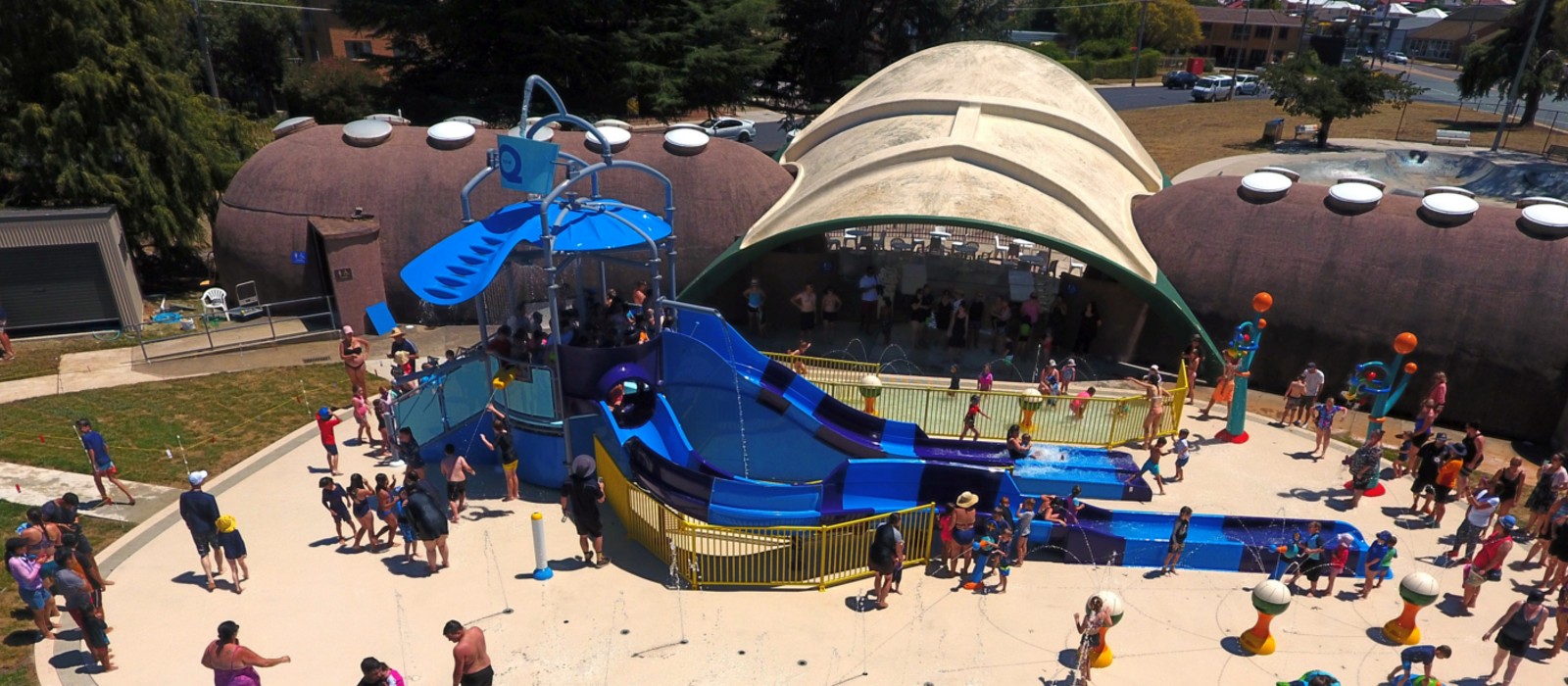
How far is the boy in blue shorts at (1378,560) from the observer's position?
11.4 meters

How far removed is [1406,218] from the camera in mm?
17609

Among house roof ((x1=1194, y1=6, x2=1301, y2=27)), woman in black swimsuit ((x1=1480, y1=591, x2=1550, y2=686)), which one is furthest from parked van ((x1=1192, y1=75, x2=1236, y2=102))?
woman in black swimsuit ((x1=1480, y1=591, x2=1550, y2=686))

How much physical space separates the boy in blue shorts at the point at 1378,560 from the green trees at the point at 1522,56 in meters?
41.6

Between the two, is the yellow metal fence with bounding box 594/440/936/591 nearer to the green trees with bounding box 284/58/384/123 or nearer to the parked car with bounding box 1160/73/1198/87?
the green trees with bounding box 284/58/384/123

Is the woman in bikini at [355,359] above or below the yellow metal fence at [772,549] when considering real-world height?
above

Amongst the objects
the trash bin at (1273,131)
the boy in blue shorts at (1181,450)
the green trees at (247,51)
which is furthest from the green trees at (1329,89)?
the green trees at (247,51)

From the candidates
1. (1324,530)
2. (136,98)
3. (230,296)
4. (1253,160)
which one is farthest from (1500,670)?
(1253,160)

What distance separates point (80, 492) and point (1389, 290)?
21918mm

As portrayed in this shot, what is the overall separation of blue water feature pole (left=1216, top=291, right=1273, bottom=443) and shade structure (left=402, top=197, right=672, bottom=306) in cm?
997

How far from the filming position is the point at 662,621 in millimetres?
10859

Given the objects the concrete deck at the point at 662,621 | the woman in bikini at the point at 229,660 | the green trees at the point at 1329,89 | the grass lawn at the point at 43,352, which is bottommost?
the grass lawn at the point at 43,352

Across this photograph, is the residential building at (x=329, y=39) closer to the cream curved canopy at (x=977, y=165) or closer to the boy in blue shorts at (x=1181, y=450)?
the cream curved canopy at (x=977, y=165)

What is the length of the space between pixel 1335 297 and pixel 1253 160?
81.8 ft

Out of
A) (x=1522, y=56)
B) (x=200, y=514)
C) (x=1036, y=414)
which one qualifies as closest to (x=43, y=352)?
(x=200, y=514)
